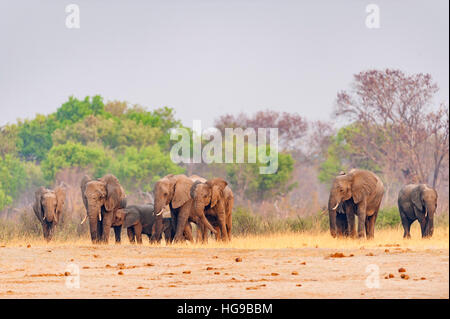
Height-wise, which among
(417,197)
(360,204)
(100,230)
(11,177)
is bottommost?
(100,230)

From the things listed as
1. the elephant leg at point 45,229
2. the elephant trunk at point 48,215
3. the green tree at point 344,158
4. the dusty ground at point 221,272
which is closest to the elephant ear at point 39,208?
the elephant leg at point 45,229

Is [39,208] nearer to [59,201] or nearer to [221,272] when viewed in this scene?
[59,201]

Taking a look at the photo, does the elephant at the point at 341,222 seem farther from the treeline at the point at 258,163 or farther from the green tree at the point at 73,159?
the green tree at the point at 73,159

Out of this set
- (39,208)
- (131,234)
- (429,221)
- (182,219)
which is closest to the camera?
(182,219)

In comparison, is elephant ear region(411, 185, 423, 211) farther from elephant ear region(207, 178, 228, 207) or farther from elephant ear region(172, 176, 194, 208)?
elephant ear region(172, 176, 194, 208)

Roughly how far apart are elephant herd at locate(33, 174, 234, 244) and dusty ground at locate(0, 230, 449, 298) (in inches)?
108

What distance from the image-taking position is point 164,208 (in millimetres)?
23672

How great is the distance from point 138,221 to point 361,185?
5.44 metres

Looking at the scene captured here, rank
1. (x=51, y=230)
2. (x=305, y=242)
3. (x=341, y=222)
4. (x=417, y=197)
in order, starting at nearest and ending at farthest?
(x=305, y=242), (x=341, y=222), (x=417, y=197), (x=51, y=230)

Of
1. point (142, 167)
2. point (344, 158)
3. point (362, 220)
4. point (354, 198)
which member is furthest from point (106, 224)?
point (344, 158)

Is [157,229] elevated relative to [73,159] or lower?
lower

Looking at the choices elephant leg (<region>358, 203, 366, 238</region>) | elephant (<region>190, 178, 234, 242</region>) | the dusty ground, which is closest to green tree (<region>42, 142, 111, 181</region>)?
elephant (<region>190, 178, 234, 242</region>)
